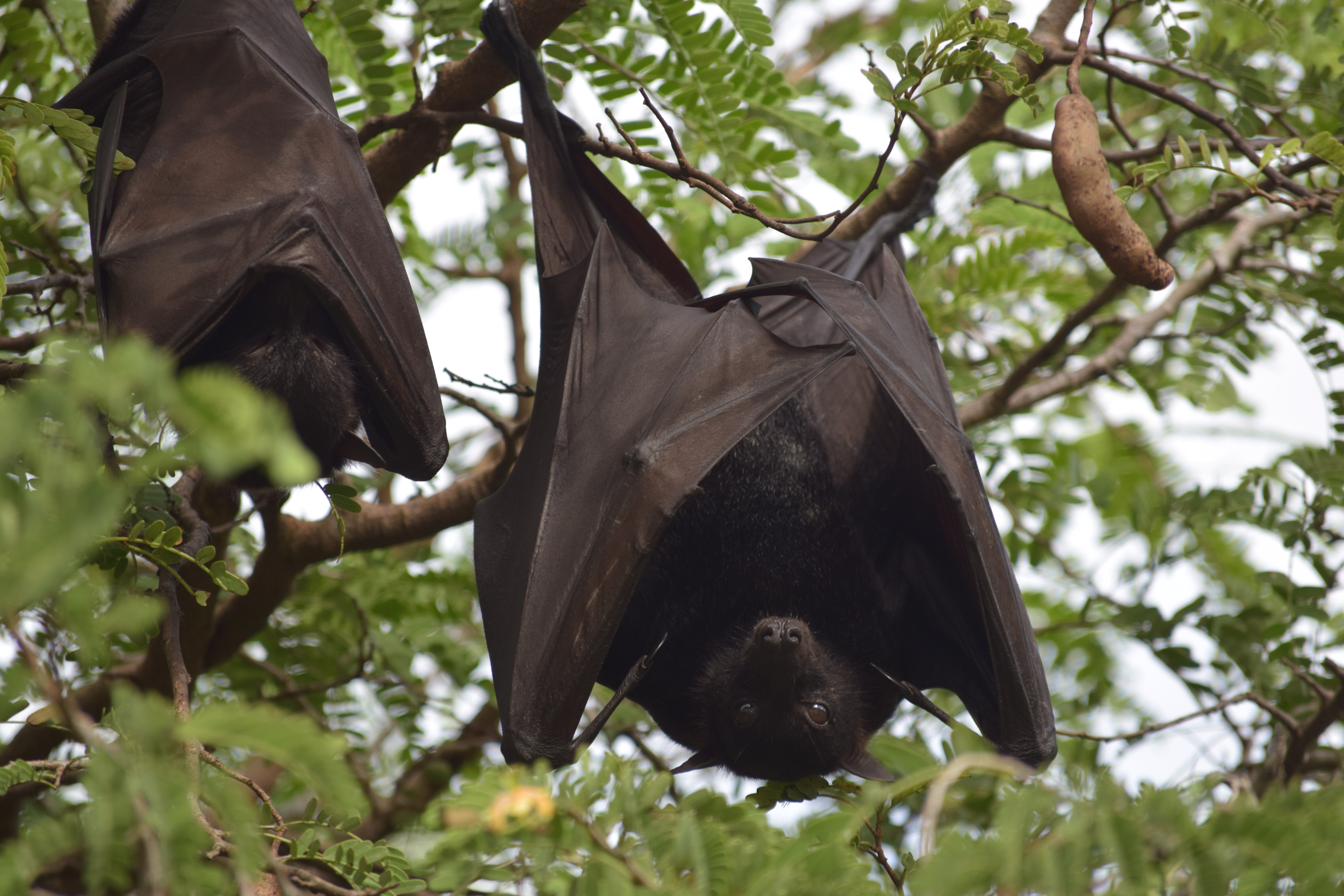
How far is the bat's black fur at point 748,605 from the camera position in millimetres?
4180

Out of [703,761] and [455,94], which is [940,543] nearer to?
[703,761]

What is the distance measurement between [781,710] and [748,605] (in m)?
0.47

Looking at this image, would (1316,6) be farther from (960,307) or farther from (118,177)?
(118,177)

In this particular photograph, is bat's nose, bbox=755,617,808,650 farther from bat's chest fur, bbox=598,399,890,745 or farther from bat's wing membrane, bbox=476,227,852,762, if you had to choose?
bat's wing membrane, bbox=476,227,852,762

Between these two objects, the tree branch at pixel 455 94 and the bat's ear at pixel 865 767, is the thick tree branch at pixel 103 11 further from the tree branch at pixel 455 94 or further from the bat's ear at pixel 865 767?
the bat's ear at pixel 865 767

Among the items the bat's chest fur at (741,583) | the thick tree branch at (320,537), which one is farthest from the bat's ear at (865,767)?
the thick tree branch at (320,537)

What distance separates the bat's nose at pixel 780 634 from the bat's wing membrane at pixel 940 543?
2.04 ft

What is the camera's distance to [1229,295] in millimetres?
5477

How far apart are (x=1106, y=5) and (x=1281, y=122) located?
2.17m

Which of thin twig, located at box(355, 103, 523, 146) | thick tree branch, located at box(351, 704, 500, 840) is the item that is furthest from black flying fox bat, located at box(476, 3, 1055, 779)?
thick tree branch, located at box(351, 704, 500, 840)

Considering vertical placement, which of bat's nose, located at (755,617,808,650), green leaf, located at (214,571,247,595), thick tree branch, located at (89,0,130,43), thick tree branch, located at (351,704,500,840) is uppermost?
thick tree branch, located at (89,0,130,43)

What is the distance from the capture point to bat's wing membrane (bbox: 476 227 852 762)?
344 centimetres

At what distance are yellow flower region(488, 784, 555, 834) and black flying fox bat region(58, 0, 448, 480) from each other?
1.72 metres

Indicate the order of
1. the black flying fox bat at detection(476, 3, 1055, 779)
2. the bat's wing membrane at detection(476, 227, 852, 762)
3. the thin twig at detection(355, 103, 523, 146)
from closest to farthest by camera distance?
the bat's wing membrane at detection(476, 227, 852, 762)
the black flying fox bat at detection(476, 3, 1055, 779)
the thin twig at detection(355, 103, 523, 146)
